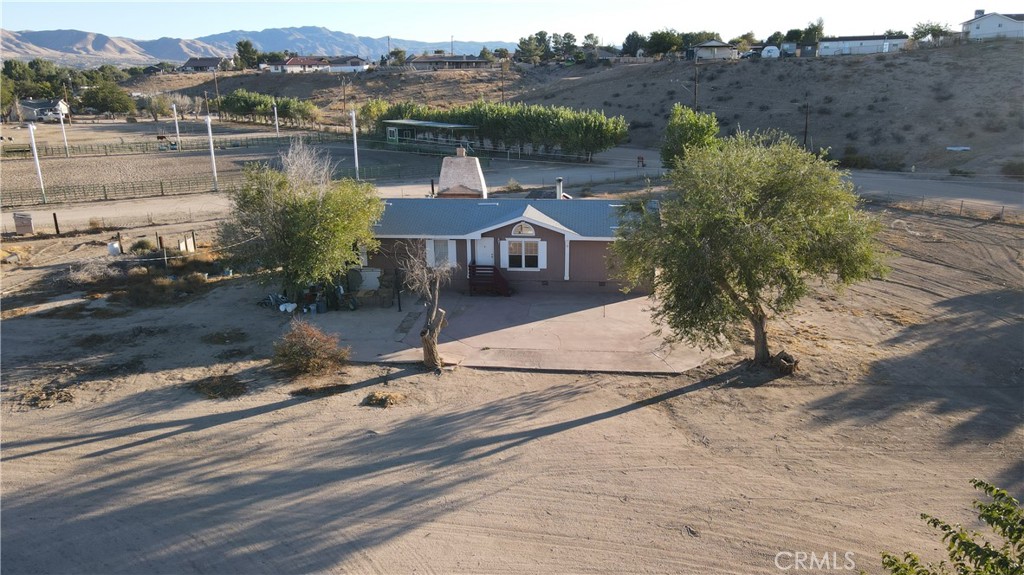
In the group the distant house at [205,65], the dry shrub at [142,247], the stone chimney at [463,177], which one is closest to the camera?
the dry shrub at [142,247]

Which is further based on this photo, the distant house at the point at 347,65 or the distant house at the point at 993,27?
the distant house at the point at 347,65

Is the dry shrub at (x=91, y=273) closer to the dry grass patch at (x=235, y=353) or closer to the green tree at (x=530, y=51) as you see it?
the dry grass patch at (x=235, y=353)

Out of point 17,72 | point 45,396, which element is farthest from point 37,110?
point 45,396

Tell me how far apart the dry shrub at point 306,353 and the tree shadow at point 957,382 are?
12.4 m

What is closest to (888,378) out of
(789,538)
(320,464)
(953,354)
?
(953,354)

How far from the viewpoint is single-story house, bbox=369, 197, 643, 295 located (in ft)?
78.4

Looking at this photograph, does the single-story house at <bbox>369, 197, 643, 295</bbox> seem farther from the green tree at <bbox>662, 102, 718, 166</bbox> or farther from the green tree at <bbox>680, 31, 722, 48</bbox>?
the green tree at <bbox>680, 31, 722, 48</bbox>

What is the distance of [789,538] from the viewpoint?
11.4 meters

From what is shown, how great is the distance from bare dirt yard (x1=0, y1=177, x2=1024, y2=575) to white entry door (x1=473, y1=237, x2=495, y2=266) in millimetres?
6937

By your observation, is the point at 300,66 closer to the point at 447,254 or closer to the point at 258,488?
the point at 447,254

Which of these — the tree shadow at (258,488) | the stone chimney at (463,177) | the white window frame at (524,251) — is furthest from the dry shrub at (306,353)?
the stone chimney at (463,177)

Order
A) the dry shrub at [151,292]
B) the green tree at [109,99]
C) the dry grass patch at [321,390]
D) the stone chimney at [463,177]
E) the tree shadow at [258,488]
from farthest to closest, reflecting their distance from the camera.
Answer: the green tree at [109,99] → the stone chimney at [463,177] → the dry shrub at [151,292] → the dry grass patch at [321,390] → the tree shadow at [258,488]

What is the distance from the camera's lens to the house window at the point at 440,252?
24.5 m

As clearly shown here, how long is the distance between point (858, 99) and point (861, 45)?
97.8ft
